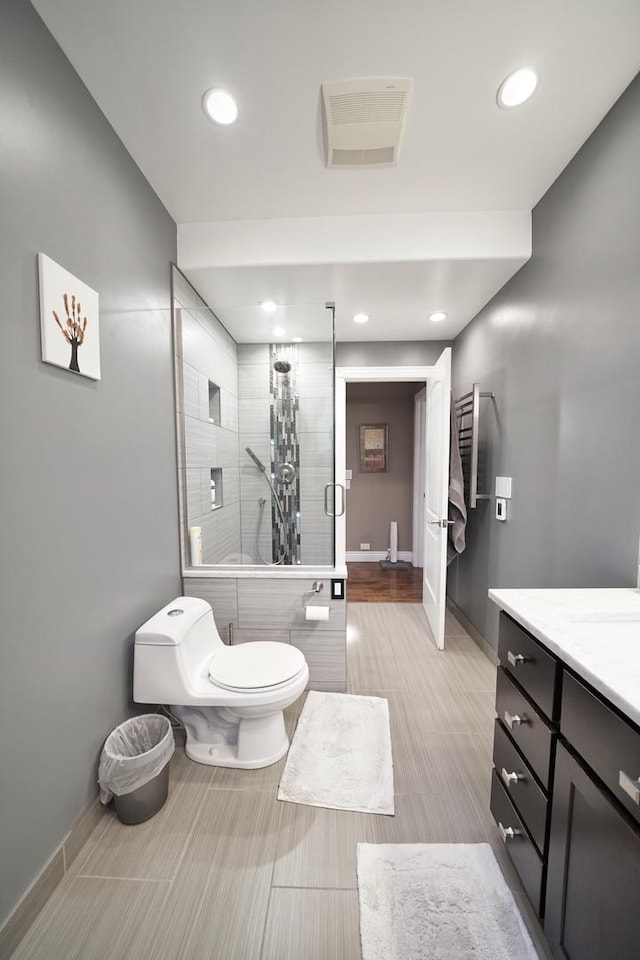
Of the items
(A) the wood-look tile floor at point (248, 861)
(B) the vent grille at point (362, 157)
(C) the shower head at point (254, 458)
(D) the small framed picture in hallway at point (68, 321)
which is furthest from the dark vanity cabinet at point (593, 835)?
(C) the shower head at point (254, 458)

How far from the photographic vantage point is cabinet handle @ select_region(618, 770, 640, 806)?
A: 0.60 meters

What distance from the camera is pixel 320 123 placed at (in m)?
1.36

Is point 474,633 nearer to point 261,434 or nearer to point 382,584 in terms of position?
point 382,584

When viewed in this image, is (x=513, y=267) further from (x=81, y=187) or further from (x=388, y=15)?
(x=81, y=187)

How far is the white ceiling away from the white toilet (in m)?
1.91

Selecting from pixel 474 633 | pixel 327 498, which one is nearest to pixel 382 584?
pixel 474 633

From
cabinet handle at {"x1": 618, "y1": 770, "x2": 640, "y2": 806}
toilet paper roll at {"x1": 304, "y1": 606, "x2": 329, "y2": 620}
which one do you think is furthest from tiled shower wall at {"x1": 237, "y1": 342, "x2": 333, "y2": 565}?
cabinet handle at {"x1": 618, "y1": 770, "x2": 640, "y2": 806}

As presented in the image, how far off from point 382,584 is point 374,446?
1.72 metres

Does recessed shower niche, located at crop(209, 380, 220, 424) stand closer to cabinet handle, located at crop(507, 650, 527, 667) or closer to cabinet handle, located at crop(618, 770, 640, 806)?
cabinet handle, located at crop(507, 650, 527, 667)

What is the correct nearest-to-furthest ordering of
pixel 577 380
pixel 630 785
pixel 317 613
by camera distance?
pixel 630 785 → pixel 577 380 → pixel 317 613

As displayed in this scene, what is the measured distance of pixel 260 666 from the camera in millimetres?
1517

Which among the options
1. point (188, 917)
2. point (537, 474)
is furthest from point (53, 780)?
point (537, 474)

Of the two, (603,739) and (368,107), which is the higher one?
(368,107)

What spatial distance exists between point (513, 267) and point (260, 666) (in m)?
2.46
